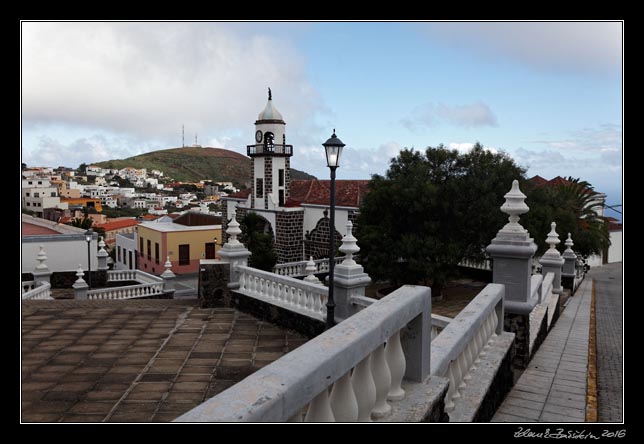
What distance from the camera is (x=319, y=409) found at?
186cm

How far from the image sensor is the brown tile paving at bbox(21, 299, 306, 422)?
5027 mm

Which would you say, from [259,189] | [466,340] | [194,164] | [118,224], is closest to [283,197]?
[259,189]

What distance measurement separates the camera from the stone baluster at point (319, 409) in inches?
72.2

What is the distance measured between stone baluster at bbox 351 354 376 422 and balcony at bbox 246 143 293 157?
3437 cm

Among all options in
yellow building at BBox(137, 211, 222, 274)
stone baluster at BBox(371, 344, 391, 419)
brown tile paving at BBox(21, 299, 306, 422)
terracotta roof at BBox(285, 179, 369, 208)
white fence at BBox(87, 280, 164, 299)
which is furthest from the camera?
yellow building at BBox(137, 211, 222, 274)

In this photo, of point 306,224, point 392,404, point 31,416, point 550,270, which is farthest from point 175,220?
point 392,404

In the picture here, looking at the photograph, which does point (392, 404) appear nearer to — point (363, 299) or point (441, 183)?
point (363, 299)

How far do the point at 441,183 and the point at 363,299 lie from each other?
55.6 feet

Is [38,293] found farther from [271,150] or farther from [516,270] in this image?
[271,150]

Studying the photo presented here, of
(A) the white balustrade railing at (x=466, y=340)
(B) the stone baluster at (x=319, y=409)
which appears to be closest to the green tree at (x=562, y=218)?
(A) the white balustrade railing at (x=466, y=340)

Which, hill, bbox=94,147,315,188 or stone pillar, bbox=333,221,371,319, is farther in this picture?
hill, bbox=94,147,315,188

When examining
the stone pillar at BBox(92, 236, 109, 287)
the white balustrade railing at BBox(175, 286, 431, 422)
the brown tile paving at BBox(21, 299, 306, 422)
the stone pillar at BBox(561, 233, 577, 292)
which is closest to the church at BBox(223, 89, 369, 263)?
the stone pillar at BBox(92, 236, 109, 287)

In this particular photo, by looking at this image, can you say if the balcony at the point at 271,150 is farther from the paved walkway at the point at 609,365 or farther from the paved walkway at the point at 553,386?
the paved walkway at the point at 553,386

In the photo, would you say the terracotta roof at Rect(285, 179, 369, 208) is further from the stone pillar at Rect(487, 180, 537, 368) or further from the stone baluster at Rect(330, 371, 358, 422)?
the stone baluster at Rect(330, 371, 358, 422)
